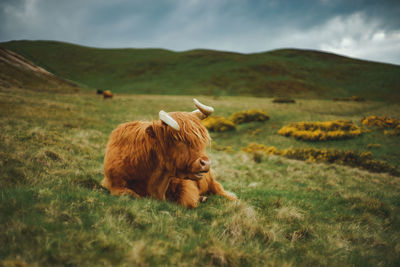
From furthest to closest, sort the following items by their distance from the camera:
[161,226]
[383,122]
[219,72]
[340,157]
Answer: [219,72] < [383,122] < [340,157] < [161,226]

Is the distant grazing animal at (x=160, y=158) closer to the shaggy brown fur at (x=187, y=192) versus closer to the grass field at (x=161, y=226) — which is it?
the shaggy brown fur at (x=187, y=192)

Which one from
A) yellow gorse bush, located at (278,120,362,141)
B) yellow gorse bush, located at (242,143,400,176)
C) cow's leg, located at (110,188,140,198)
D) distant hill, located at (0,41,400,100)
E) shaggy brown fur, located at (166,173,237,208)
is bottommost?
yellow gorse bush, located at (242,143,400,176)

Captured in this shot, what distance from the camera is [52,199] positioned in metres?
2.82

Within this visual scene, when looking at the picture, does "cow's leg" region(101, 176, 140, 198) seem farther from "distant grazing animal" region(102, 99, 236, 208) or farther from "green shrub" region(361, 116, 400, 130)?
"green shrub" region(361, 116, 400, 130)

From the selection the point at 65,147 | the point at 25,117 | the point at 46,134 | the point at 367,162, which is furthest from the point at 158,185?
the point at 367,162

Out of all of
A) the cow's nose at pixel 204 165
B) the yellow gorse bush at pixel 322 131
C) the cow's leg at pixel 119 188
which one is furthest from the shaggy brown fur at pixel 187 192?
the yellow gorse bush at pixel 322 131

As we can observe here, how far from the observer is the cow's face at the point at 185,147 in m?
3.41

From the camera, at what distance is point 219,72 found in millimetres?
70125

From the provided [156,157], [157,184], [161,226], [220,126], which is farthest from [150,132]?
[220,126]

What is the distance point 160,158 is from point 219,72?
69658 millimetres

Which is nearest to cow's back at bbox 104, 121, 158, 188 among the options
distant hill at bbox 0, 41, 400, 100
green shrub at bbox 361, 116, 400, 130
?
green shrub at bbox 361, 116, 400, 130

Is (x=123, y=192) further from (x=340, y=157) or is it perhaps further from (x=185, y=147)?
(x=340, y=157)

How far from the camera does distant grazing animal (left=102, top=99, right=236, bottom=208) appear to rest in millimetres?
3492

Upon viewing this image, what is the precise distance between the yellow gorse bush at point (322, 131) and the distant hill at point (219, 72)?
37472mm
